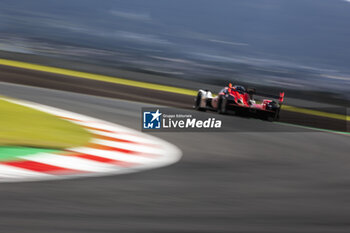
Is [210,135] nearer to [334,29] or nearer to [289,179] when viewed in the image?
[289,179]

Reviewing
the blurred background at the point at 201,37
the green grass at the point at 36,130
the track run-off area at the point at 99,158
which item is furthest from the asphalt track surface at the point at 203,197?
the blurred background at the point at 201,37

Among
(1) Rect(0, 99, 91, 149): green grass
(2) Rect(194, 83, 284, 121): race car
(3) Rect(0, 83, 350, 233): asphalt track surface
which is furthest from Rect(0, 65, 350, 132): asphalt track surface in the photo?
(3) Rect(0, 83, 350, 233): asphalt track surface

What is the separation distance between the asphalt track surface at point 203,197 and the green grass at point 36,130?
3.94 ft

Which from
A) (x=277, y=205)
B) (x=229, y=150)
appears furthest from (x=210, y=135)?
(x=277, y=205)

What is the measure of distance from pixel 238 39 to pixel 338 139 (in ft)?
89.9

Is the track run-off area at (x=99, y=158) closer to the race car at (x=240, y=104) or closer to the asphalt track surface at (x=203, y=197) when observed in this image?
the asphalt track surface at (x=203, y=197)

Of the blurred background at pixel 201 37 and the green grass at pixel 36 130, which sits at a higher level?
the blurred background at pixel 201 37

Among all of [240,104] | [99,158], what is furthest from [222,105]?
[99,158]

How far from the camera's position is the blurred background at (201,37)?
2034 cm

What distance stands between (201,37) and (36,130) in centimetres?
3111

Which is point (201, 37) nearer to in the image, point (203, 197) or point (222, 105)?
point (222, 105)

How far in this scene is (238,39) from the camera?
3506cm

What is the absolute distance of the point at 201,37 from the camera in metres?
36.4

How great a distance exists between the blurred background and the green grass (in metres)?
9.82
